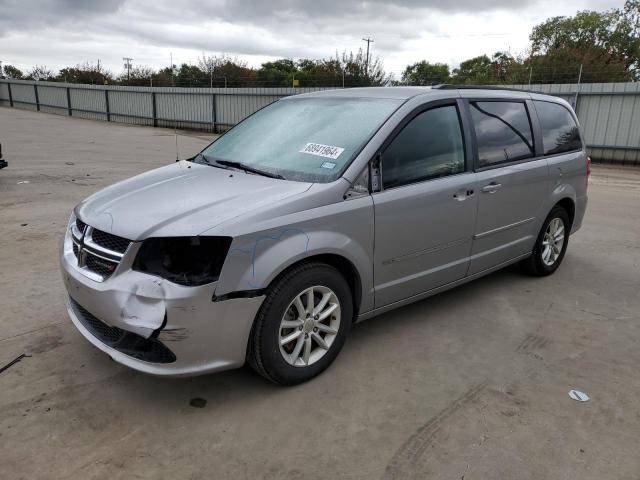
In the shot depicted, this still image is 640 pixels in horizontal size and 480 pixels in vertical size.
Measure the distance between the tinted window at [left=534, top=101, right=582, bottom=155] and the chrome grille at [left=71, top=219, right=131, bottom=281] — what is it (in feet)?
12.4

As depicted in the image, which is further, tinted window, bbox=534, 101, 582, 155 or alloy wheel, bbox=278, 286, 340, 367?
tinted window, bbox=534, 101, 582, 155

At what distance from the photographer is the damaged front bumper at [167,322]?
8.34 ft

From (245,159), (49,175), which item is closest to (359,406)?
(245,159)

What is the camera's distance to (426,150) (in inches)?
143

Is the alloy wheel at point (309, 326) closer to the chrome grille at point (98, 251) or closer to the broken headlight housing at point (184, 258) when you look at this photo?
the broken headlight housing at point (184, 258)

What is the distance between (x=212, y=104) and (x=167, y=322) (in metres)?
22.3

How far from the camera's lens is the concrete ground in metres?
2.44

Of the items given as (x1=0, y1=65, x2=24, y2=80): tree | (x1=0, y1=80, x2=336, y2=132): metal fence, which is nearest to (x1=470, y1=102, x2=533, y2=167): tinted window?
(x1=0, y1=80, x2=336, y2=132): metal fence

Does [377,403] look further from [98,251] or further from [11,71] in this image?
[11,71]

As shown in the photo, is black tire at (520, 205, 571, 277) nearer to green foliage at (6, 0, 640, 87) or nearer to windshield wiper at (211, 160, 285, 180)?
windshield wiper at (211, 160, 285, 180)

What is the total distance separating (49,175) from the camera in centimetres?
1009

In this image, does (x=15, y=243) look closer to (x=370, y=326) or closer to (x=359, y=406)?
(x=370, y=326)

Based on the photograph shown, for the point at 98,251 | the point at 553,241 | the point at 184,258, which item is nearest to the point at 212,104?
the point at 553,241

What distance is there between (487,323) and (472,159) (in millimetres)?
1273
